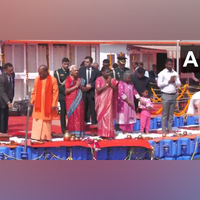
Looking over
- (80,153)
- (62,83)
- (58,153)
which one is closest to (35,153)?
(58,153)

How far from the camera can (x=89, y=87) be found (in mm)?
9188

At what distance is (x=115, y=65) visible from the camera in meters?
8.90

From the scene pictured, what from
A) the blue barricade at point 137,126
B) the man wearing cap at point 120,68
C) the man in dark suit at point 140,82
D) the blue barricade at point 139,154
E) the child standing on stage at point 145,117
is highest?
the man wearing cap at point 120,68

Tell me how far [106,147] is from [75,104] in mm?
747

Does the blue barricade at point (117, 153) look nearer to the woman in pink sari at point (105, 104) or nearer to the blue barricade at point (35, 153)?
the woman in pink sari at point (105, 104)

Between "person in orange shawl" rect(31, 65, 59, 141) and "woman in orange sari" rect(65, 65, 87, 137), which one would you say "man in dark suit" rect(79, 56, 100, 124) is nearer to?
"woman in orange sari" rect(65, 65, 87, 137)

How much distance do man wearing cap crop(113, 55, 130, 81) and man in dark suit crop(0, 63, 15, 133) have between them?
53.9 inches

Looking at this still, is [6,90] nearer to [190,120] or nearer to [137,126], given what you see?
[137,126]

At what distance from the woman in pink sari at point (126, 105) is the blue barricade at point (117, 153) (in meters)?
0.36

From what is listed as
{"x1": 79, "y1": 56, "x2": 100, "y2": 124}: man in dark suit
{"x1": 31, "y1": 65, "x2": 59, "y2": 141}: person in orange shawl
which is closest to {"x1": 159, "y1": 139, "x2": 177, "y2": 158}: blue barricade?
{"x1": 79, "y1": 56, "x2": 100, "y2": 124}: man in dark suit

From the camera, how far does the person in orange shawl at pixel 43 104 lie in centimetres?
886

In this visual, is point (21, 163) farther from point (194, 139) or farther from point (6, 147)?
point (194, 139)

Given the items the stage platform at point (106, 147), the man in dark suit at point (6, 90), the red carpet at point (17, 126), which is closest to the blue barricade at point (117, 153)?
the stage platform at point (106, 147)

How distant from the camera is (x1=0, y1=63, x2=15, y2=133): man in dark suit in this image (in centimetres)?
865
